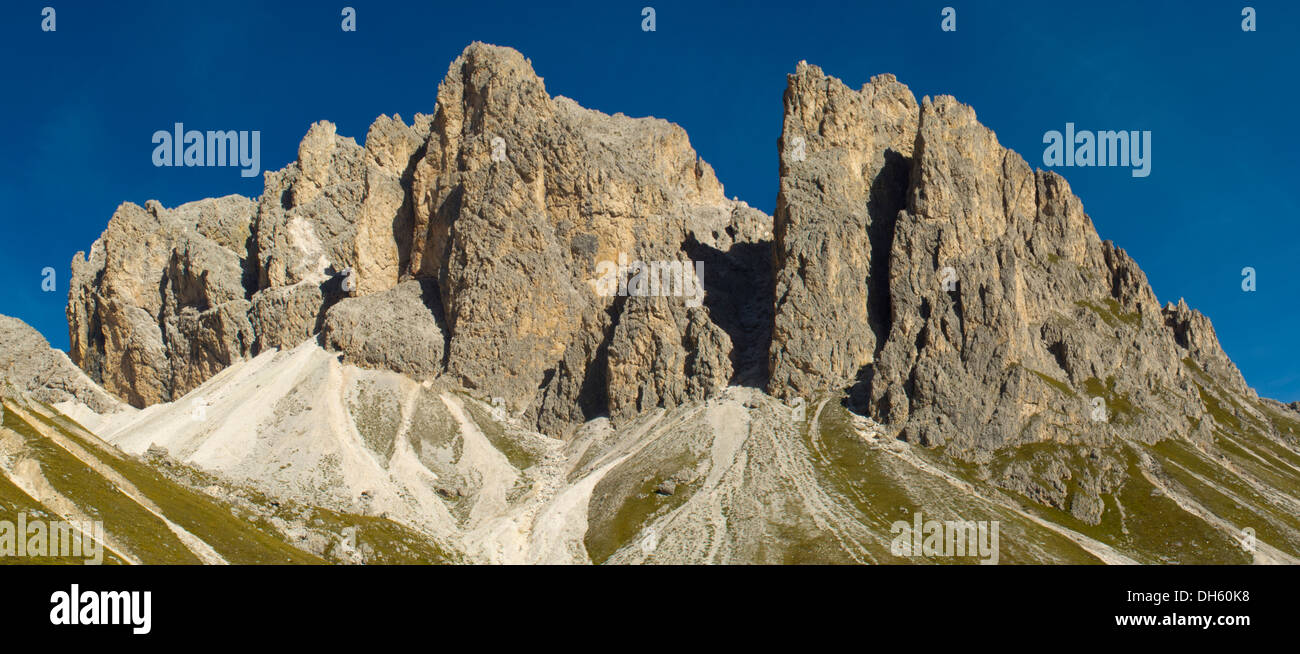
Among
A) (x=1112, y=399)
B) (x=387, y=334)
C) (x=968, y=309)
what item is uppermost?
(x=968, y=309)

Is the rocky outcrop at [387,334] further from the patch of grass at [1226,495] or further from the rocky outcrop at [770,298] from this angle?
the patch of grass at [1226,495]

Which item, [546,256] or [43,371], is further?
[43,371]

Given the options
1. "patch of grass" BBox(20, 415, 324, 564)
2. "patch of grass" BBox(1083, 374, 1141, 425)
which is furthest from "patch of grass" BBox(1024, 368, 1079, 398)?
"patch of grass" BBox(20, 415, 324, 564)

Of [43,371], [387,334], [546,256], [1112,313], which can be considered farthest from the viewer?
[43,371]

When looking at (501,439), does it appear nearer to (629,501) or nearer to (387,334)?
(387,334)

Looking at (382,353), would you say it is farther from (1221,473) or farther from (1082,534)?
(1221,473)

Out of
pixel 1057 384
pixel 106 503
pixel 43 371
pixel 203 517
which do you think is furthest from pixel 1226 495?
pixel 43 371

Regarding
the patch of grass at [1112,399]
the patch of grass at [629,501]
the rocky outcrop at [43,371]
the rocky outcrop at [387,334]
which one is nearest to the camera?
the patch of grass at [629,501]

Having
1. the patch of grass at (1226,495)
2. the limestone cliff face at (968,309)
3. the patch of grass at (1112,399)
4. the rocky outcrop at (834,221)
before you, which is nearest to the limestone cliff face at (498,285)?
the rocky outcrop at (834,221)

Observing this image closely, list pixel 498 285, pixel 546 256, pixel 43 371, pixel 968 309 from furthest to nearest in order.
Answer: pixel 43 371
pixel 546 256
pixel 498 285
pixel 968 309
